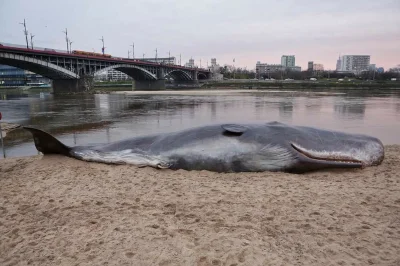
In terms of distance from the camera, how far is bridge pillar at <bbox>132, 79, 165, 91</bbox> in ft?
319

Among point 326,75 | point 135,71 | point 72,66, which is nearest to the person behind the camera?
point 72,66

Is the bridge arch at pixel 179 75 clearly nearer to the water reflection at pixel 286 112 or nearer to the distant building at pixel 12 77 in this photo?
the water reflection at pixel 286 112

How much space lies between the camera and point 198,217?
196 inches

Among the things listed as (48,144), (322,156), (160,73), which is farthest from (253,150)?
(160,73)

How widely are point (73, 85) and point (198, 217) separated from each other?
73337 mm

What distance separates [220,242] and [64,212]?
3.05 m

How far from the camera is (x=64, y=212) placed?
532 cm

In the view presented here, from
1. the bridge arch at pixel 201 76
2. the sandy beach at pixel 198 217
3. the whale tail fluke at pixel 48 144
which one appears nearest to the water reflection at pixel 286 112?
the sandy beach at pixel 198 217

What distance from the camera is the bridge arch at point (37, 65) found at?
5287cm

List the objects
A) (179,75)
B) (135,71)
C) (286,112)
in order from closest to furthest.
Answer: (286,112) → (135,71) → (179,75)

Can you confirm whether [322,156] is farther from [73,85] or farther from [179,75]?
[179,75]

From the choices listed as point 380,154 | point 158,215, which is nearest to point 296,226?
point 158,215

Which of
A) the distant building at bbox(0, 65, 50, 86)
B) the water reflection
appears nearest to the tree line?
the distant building at bbox(0, 65, 50, 86)

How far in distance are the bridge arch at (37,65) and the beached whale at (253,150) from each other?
181 ft
